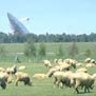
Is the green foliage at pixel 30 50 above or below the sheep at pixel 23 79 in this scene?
above

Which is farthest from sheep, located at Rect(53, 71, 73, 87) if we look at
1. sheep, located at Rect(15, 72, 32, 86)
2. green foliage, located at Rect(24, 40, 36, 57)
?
green foliage, located at Rect(24, 40, 36, 57)

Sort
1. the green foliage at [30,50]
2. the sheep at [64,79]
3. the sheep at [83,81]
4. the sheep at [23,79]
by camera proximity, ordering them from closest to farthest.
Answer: the sheep at [83,81] → the sheep at [64,79] → the sheep at [23,79] → the green foliage at [30,50]

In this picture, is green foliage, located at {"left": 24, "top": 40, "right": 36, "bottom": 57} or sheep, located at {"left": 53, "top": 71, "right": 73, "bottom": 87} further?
green foliage, located at {"left": 24, "top": 40, "right": 36, "bottom": 57}

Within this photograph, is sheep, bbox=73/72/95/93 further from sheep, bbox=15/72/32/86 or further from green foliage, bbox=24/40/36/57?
green foliage, bbox=24/40/36/57

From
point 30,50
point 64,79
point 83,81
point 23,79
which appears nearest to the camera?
point 83,81

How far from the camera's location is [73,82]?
3041 centimetres

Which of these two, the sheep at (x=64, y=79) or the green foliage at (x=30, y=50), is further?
the green foliage at (x=30, y=50)

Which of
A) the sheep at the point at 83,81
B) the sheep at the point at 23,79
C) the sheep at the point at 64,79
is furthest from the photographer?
the sheep at the point at 23,79

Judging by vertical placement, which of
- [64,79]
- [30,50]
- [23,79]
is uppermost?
[30,50]

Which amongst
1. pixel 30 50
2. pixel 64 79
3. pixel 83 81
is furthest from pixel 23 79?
pixel 30 50

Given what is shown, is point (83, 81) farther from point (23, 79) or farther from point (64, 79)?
point (23, 79)

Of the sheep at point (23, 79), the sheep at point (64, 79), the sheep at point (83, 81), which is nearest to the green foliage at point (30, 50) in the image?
the sheep at point (23, 79)

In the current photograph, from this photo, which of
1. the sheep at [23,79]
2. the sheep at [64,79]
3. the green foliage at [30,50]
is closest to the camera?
the sheep at [64,79]

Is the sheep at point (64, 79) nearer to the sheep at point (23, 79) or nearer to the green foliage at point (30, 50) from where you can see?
the sheep at point (23, 79)
